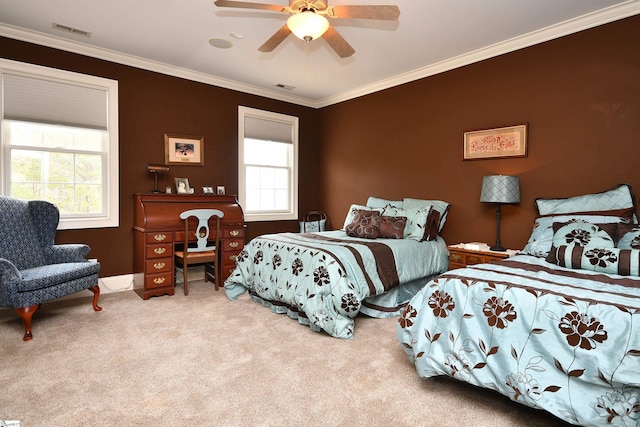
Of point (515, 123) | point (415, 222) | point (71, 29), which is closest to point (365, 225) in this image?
point (415, 222)

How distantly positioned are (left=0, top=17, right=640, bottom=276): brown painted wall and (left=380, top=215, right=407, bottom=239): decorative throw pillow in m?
0.79

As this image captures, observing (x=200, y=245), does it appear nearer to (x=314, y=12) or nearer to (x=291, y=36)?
(x=291, y=36)

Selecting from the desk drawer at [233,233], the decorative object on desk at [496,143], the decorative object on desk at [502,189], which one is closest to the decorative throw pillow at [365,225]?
the decorative object on desk at [502,189]

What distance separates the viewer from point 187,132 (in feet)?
15.3

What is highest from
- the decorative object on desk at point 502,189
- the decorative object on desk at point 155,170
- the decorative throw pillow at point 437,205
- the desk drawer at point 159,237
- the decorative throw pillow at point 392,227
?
the decorative object on desk at point 155,170

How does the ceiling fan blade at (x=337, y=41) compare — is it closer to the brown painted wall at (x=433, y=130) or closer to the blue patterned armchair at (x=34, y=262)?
the brown painted wall at (x=433, y=130)

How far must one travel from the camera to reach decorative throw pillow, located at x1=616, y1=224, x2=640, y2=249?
2332 millimetres

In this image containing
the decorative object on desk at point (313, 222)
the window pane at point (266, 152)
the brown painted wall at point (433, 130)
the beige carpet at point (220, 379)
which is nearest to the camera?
the beige carpet at point (220, 379)

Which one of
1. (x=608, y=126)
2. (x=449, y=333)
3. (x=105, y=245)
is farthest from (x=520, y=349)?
(x=105, y=245)

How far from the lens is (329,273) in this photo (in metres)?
2.90

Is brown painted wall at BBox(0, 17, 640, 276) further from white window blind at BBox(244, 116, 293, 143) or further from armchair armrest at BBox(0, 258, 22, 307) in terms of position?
armchair armrest at BBox(0, 258, 22, 307)

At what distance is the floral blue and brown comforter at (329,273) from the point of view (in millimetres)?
2854

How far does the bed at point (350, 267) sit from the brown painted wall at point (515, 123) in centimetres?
48

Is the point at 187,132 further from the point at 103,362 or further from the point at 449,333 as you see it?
the point at 449,333
